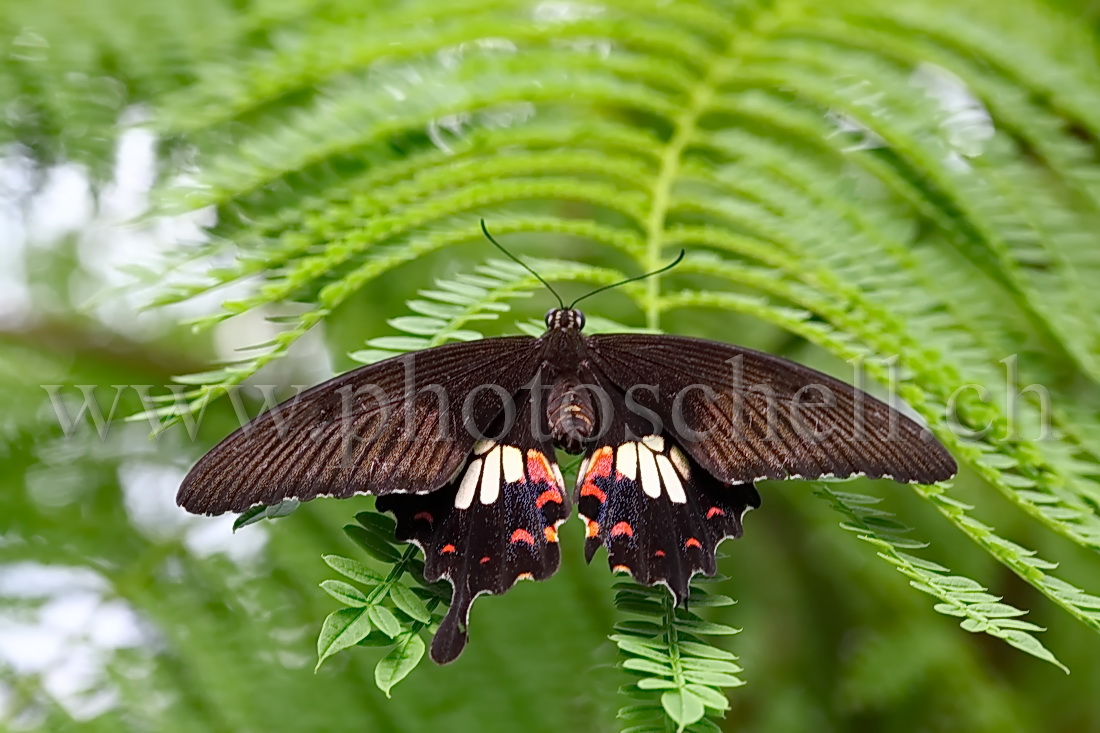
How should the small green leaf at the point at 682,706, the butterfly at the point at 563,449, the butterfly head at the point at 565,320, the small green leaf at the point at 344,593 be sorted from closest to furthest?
the small green leaf at the point at 682,706 → the small green leaf at the point at 344,593 → the butterfly at the point at 563,449 → the butterfly head at the point at 565,320

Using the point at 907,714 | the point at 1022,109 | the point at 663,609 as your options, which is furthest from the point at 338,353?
the point at 907,714

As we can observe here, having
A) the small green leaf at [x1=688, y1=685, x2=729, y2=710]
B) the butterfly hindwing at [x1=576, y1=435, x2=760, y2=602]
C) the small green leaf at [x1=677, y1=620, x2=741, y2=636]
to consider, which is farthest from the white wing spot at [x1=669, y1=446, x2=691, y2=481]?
the small green leaf at [x1=688, y1=685, x2=729, y2=710]

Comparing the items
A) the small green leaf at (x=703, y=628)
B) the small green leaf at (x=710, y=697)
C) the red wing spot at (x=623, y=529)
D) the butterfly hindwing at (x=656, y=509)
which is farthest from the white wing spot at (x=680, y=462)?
the small green leaf at (x=710, y=697)

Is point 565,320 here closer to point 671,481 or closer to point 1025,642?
point 671,481

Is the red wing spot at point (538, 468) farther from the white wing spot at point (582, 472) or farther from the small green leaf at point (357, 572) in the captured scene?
the small green leaf at point (357, 572)

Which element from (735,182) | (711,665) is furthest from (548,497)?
(735,182)

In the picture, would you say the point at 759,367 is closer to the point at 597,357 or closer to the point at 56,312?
the point at 597,357
